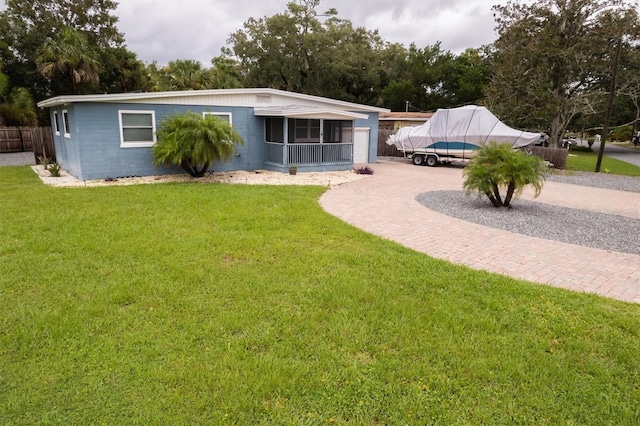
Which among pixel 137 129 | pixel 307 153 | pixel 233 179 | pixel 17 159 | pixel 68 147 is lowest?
pixel 233 179

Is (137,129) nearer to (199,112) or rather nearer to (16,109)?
(199,112)

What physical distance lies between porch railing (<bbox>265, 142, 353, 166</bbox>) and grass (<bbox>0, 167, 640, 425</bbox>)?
9277 millimetres

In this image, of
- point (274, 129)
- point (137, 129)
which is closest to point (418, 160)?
point (274, 129)

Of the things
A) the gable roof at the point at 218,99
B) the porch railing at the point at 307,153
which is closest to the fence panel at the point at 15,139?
the gable roof at the point at 218,99

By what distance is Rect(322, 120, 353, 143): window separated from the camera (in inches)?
688

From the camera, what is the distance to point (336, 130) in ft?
58.5

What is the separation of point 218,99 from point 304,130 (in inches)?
161

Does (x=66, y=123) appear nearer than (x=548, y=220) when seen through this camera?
No

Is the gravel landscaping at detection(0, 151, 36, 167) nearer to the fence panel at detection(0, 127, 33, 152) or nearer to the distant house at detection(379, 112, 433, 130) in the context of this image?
the fence panel at detection(0, 127, 33, 152)

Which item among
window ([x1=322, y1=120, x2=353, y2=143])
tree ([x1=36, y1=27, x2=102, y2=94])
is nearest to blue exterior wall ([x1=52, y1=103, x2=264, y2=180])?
window ([x1=322, y1=120, x2=353, y2=143])

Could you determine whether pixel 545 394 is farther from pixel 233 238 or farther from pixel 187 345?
pixel 233 238

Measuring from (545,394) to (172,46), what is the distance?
1686 inches

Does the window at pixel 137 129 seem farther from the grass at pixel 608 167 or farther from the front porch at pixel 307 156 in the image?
the grass at pixel 608 167

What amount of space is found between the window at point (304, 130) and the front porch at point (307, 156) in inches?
42.4
